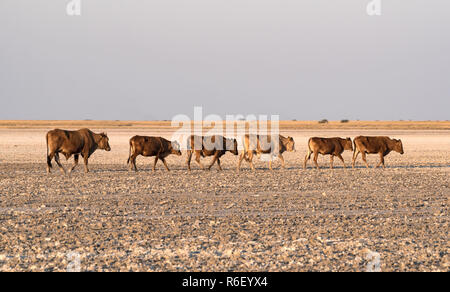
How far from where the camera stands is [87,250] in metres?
7.75

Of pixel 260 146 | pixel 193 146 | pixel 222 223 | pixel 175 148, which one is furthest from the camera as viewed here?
pixel 260 146

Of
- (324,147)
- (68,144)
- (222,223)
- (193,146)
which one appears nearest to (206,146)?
(193,146)

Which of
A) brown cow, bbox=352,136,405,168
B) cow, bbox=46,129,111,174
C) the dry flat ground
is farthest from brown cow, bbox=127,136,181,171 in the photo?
brown cow, bbox=352,136,405,168

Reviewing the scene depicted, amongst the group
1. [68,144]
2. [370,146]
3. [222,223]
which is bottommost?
[222,223]

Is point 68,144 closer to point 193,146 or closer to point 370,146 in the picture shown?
point 193,146

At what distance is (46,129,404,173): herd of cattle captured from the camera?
19.2m

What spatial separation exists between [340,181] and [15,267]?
38.8 ft

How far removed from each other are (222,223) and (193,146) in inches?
443

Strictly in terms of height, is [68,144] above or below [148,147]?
above

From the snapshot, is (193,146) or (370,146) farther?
(370,146)

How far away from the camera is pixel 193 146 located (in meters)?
21.0

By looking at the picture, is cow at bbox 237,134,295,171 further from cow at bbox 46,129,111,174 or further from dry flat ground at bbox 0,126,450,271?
cow at bbox 46,129,111,174

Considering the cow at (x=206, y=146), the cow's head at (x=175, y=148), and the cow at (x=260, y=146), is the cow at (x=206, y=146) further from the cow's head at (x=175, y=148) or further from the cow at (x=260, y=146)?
the cow at (x=260, y=146)
